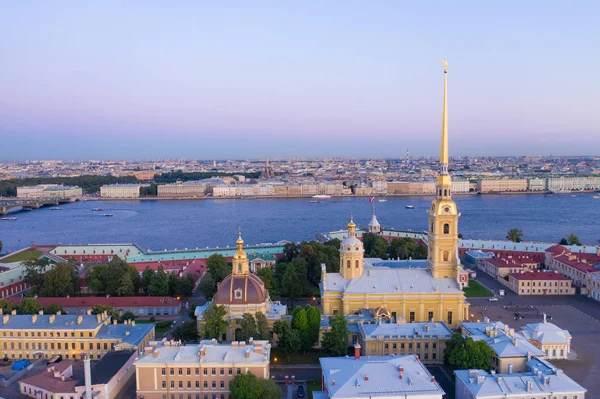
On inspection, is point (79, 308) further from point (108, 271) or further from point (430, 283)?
point (430, 283)

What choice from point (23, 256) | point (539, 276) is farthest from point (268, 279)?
point (23, 256)

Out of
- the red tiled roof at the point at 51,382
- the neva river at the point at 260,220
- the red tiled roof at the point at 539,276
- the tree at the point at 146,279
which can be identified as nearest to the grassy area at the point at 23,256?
the neva river at the point at 260,220

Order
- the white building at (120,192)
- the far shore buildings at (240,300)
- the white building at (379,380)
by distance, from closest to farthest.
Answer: the white building at (379,380), the far shore buildings at (240,300), the white building at (120,192)

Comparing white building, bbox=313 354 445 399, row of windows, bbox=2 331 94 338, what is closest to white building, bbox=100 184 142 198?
row of windows, bbox=2 331 94 338

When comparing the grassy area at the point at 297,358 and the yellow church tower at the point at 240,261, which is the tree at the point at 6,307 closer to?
the yellow church tower at the point at 240,261

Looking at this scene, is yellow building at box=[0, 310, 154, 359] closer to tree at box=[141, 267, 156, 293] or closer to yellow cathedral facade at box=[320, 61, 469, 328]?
tree at box=[141, 267, 156, 293]

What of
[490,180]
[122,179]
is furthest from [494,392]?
[122,179]

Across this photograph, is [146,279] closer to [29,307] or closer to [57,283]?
[57,283]
